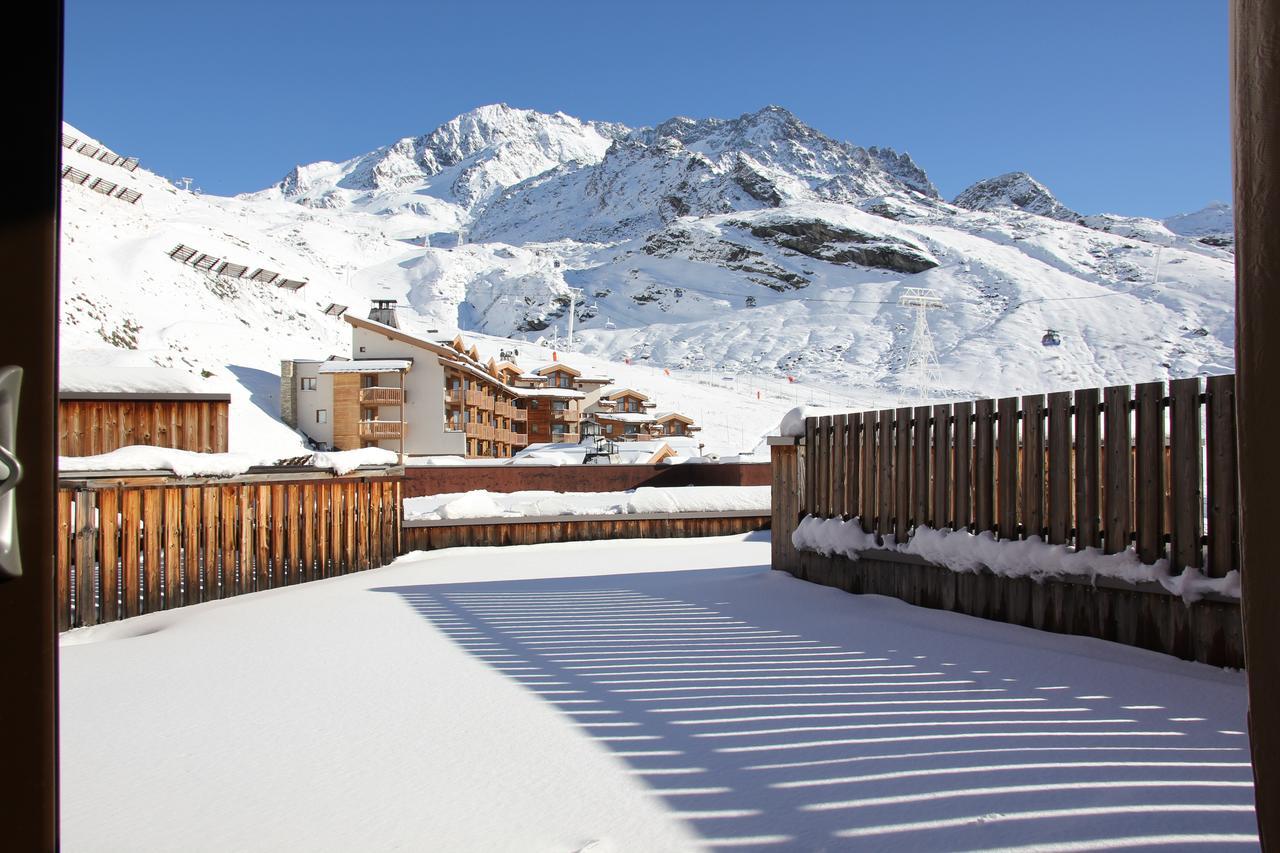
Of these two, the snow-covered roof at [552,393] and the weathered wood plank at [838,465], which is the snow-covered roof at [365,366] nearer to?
the snow-covered roof at [552,393]

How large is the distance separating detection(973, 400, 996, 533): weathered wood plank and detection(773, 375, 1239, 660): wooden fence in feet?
0.03

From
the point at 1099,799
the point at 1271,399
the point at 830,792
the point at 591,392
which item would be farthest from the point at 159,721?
the point at 591,392

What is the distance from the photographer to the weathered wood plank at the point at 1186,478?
15.6 ft

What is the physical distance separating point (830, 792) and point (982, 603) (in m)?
3.47

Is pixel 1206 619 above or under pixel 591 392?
under

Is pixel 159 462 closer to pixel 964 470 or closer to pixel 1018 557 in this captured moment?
pixel 964 470

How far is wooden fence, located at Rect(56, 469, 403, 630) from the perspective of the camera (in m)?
6.66

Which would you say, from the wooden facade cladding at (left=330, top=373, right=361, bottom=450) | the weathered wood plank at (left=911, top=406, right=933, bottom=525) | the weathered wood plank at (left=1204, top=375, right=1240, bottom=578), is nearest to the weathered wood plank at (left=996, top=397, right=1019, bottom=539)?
the weathered wood plank at (left=911, top=406, right=933, bottom=525)

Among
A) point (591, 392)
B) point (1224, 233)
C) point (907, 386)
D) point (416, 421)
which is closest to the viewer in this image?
point (416, 421)

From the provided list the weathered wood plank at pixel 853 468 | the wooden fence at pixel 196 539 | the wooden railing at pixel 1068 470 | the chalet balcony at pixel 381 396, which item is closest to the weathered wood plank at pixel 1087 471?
the wooden railing at pixel 1068 470

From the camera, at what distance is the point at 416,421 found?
147 ft

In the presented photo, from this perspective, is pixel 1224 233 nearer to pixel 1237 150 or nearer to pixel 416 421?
pixel 416 421

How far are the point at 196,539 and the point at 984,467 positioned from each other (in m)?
6.68

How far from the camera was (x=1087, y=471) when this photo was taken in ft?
17.8
